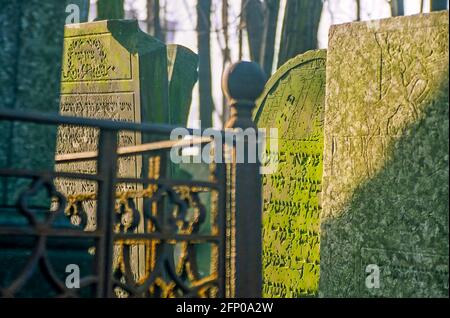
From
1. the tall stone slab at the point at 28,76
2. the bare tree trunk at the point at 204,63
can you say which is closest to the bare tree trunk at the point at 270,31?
the bare tree trunk at the point at 204,63

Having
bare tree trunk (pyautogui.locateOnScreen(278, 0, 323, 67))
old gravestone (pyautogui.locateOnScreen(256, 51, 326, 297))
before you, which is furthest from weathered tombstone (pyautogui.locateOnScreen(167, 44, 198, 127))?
bare tree trunk (pyautogui.locateOnScreen(278, 0, 323, 67))

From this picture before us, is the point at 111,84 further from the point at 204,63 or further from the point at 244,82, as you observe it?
the point at 204,63

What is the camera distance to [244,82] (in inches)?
193

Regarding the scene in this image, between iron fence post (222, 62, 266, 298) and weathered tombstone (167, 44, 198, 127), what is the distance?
431 centimetres

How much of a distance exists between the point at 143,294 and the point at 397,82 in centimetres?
209

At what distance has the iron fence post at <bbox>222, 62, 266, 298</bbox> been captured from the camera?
475 cm

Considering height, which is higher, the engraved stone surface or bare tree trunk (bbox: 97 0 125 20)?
bare tree trunk (bbox: 97 0 125 20)

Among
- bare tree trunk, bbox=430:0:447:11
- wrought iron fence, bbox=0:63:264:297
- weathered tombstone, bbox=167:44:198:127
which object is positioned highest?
bare tree trunk, bbox=430:0:447:11

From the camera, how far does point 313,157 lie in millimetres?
7820

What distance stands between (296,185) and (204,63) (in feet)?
32.3

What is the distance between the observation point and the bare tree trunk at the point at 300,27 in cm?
1071

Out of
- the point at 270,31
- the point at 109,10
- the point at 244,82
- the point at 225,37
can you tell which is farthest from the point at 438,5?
the point at 225,37

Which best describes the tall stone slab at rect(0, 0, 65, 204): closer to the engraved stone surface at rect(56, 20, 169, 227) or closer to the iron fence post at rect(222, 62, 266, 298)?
the iron fence post at rect(222, 62, 266, 298)
